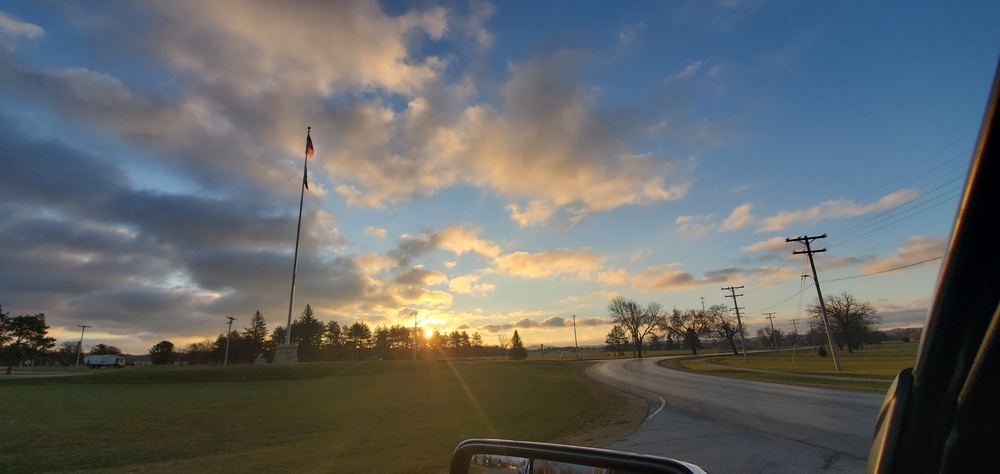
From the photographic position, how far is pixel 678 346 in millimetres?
170875

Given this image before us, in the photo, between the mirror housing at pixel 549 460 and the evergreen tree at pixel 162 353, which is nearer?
the mirror housing at pixel 549 460

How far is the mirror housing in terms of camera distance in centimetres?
171

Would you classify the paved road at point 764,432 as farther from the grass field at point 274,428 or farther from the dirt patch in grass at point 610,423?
the grass field at point 274,428

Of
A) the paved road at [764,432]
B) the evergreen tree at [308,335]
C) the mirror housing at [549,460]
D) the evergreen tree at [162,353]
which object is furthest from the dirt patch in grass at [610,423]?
the evergreen tree at [162,353]

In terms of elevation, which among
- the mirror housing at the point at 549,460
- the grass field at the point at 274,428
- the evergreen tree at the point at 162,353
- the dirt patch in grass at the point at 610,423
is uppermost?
the evergreen tree at the point at 162,353

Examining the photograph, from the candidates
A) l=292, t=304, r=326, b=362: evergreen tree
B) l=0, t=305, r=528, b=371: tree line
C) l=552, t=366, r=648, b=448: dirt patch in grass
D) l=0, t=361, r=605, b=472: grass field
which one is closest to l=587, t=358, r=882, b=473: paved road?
l=552, t=366, r=648, b=448: dirt patch in grass

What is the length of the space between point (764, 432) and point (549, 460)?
1377cm

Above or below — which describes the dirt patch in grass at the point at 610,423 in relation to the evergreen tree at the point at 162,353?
below

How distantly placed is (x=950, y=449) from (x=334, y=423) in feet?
60.8

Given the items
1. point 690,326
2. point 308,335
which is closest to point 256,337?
point 308,335

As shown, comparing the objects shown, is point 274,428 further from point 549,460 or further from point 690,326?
point 690,326

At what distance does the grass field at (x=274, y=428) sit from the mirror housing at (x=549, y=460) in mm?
8236

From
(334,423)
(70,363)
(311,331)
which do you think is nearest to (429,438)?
(334,423)

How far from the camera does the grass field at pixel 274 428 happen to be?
36.2ft
